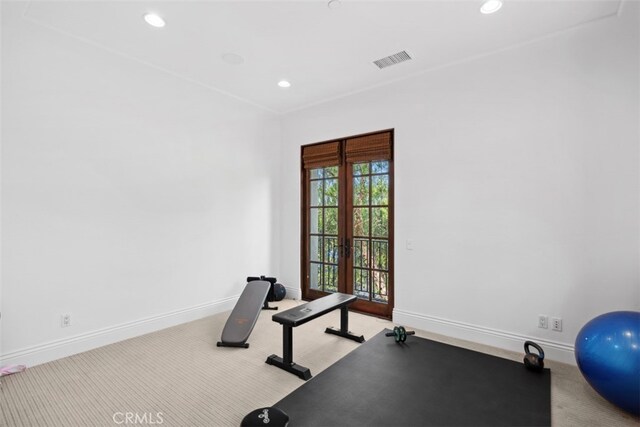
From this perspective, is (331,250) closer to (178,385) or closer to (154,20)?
(178,385)

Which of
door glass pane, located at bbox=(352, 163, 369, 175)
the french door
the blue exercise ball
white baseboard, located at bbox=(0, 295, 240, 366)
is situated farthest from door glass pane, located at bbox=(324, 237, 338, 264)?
the blue exercise ball

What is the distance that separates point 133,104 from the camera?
136 inches

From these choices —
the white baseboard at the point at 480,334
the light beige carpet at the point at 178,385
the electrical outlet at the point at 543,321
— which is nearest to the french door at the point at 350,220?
the white baseboard at the point at 480,334

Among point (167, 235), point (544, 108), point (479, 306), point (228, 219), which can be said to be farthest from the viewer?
point (228, 219)

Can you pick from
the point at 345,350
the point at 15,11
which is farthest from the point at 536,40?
the point at 15,11

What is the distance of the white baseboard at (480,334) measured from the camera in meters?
2.85

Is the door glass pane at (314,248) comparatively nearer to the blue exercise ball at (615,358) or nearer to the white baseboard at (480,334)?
the white baseboard at (480,334)

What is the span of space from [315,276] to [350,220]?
1.11 m

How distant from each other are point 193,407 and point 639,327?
303cm

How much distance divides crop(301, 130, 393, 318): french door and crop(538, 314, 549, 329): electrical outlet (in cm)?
156

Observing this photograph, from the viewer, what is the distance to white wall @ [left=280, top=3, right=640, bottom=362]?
2.65 metres

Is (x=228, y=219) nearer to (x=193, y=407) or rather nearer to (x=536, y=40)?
(x=193, y=407)

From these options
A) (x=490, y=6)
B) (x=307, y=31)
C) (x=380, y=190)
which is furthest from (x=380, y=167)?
(x=490, y=6)

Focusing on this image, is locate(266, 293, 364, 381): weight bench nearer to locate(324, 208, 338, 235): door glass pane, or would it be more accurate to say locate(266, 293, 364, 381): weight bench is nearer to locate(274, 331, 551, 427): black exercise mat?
locate(274, 331, 551, 427): black exercise mat
